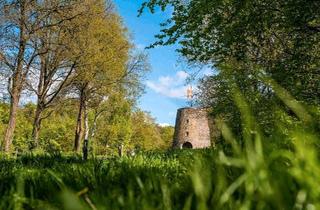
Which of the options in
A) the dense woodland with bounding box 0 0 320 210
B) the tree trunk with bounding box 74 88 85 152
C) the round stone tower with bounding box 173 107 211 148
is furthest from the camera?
the round stone tower with bounding box 173 107 211 148

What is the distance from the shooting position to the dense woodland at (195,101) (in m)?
1.17

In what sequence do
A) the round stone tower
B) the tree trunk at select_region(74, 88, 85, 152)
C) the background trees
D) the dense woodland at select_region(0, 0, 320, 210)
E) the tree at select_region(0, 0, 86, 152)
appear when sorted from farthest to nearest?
the round stone tower
the tree trunk at select_region(74, 88, 85, 152)
the tree at select_region(0, 0, 86, 152)
the background trees
the dense woodland at select_region(0, 0, 320, 210)

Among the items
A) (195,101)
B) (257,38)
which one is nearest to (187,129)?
(195,101)

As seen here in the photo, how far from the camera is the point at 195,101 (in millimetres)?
48094

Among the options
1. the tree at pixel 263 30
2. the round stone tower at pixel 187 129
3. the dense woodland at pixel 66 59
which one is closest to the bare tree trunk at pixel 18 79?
the dense woodland at pixel 66 59

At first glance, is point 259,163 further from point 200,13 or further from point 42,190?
point 200,13

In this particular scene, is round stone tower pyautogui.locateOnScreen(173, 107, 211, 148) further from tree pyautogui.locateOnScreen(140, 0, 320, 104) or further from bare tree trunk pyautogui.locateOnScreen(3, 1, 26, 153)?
tree pyautogui.locateOnScreen(140, 0, 320, 104)

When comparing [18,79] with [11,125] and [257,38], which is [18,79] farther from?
[257,38]

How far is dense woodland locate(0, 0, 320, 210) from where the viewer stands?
1169mm

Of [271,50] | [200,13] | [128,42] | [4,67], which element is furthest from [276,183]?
[128,42]

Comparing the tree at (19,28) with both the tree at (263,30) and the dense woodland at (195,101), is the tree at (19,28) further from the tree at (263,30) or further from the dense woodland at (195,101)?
the tree at (263,30)

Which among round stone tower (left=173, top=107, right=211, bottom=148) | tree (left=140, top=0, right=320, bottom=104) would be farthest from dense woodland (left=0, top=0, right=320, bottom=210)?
round stone tower (left=173, top=107, right=211, bottom=148)

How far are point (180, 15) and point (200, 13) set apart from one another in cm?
177

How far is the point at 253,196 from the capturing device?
3.83 ft
